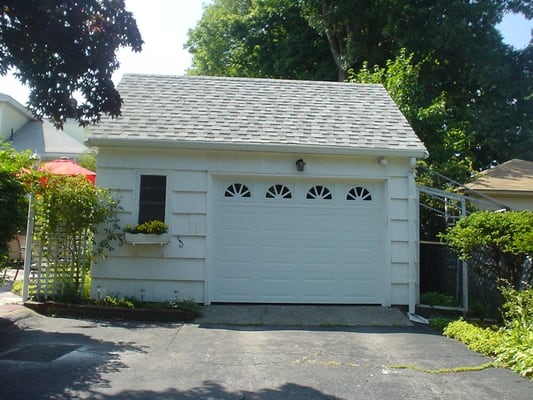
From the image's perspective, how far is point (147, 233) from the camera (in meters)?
8.39

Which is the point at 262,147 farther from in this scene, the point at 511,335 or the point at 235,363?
the point at 511,335

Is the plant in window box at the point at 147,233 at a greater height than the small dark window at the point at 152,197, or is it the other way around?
the small dark window at the point at 152,197

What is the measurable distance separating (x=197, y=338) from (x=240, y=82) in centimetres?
667

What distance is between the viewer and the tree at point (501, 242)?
22.9 feet

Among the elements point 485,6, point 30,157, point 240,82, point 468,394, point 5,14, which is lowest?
point 468,394

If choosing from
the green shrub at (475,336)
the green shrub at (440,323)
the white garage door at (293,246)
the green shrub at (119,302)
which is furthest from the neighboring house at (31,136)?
the green shrub at (475,336)

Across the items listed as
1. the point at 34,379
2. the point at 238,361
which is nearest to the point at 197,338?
the point at 238,361

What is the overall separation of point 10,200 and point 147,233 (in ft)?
7.66

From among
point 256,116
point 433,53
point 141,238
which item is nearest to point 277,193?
point 256,116

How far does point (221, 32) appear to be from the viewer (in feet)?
83.7

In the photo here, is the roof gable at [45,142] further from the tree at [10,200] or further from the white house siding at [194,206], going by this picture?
the tree at [10,200]

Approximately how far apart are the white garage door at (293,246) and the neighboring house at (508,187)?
4431mm

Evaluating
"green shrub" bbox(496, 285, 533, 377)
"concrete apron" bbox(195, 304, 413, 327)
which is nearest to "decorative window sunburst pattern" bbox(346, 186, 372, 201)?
"concrete apron" bbox(195, 304, 413, 327)

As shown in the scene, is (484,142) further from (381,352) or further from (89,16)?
(89,16)
